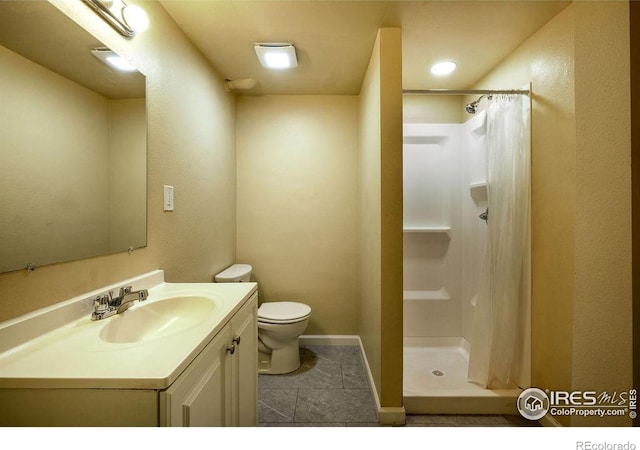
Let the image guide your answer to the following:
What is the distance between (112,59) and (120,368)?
1.14 meters

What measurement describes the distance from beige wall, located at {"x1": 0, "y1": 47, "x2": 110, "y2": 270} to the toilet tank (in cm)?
98

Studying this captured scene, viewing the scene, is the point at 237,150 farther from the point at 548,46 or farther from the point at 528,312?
the point at 528,312

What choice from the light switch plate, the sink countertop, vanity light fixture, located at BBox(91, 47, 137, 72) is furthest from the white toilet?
vanity light fixture, located at BBox(91, 47, 137, 72)

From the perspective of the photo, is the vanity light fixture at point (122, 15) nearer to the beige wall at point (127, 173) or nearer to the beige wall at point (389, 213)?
the beige wall at point (127, 173)

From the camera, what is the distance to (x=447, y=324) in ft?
7.63

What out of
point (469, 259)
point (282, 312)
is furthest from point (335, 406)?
point (469, 259)

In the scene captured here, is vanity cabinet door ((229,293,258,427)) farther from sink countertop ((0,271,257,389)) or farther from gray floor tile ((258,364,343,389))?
gray floor tile ((258,364,343,389))

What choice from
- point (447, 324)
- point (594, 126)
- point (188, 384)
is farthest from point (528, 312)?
point (188, 384)

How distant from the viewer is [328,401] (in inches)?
65.1

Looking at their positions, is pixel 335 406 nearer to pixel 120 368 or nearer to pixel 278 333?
pixel 278 333

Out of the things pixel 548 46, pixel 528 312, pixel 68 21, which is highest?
pixel 548 46

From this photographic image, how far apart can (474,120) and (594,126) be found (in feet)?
3.42

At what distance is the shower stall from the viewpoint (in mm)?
1577

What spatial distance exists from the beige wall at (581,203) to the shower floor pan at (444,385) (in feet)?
0.92
